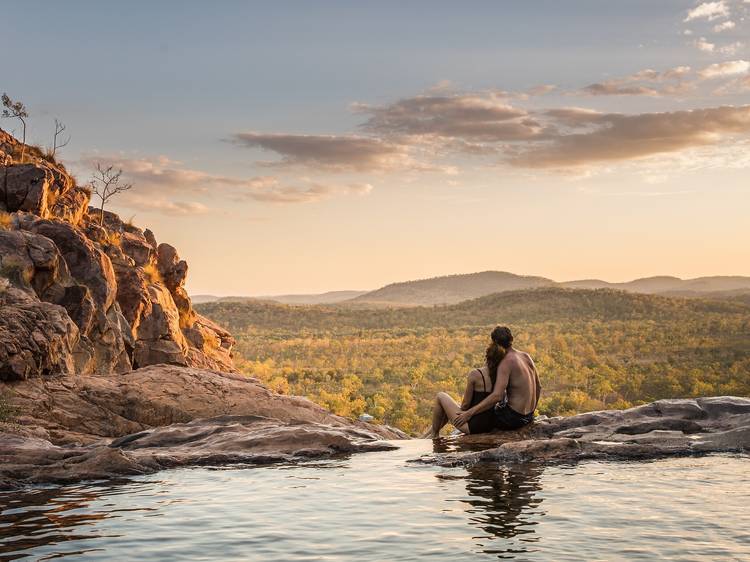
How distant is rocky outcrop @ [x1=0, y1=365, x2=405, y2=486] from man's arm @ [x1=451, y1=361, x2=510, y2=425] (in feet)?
7.34

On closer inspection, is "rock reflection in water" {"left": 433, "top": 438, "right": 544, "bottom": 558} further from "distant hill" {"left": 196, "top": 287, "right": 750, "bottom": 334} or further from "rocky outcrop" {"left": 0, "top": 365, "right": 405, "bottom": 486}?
"distant hill" {"left": 196, "top": 287, "right": 750, "bottom": 334}

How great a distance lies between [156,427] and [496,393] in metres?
8.22

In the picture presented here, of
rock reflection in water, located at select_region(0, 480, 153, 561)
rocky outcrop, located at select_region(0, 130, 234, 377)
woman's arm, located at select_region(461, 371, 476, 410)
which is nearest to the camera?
rock reflection in water, located at select_region(0, 480, 153, 561)

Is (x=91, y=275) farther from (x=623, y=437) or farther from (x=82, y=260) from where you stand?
(x=623, y=437)

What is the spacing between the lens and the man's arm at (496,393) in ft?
50.9

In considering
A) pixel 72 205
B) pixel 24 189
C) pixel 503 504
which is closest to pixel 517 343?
pixel 72 205

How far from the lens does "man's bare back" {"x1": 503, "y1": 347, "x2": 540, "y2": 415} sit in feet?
51.0

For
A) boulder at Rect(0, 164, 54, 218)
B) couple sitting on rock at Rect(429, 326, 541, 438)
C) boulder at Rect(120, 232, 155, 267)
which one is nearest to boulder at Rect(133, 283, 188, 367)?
boulder at Rect(120, 232, 155, 267)

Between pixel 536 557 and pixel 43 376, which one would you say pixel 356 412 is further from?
pixel 536 557

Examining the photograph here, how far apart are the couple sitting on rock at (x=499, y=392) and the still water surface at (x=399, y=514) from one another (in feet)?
7.23

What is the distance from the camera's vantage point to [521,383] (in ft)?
51.5

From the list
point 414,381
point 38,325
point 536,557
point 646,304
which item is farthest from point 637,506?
point 646,304

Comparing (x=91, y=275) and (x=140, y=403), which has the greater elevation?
(x=91, y=275)

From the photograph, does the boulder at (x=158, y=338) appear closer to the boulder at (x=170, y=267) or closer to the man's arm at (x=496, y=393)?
the boulder at (x=170, y=267)
